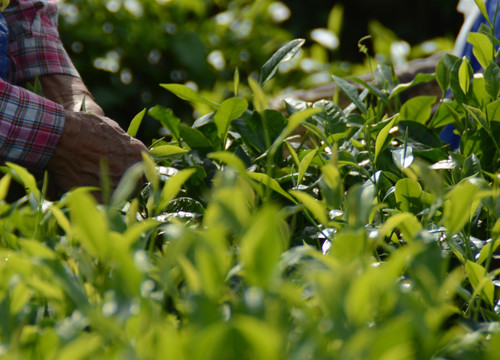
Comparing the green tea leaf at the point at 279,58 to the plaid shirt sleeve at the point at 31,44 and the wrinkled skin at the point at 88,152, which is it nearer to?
the wrinkled skin at the point at 88,152

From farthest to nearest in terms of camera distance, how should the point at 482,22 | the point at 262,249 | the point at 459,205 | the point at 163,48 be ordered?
1. the point at 163,48
2. the point at 482,22
3. the point at 459,205
4. the point at 262,249

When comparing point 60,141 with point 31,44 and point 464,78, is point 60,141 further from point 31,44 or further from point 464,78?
point 464,78

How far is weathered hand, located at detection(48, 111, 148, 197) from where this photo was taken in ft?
3.80

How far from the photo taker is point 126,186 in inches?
23.4

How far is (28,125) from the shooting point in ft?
3.96

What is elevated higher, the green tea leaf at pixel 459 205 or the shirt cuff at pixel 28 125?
the green tea leaf at pixel 459 205

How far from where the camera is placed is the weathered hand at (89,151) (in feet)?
3.80

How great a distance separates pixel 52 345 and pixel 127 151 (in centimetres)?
67

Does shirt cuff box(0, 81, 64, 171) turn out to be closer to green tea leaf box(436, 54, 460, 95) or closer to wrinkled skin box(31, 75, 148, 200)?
wrinkled skin box(31, 75, 148, 200)

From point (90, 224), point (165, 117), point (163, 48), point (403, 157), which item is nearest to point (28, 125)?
point (165, 117)

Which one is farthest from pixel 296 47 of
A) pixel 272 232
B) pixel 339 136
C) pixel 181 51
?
pixel 181 51

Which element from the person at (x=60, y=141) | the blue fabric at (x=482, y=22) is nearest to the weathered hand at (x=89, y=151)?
the person at (x=60, y=141)

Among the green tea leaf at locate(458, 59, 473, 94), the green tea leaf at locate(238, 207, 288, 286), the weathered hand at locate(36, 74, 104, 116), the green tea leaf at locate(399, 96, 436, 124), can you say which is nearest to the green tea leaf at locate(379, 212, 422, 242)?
the green tea leaf at locate(238, 207, 288, 286)

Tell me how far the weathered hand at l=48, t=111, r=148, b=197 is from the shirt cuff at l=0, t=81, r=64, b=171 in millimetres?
18
